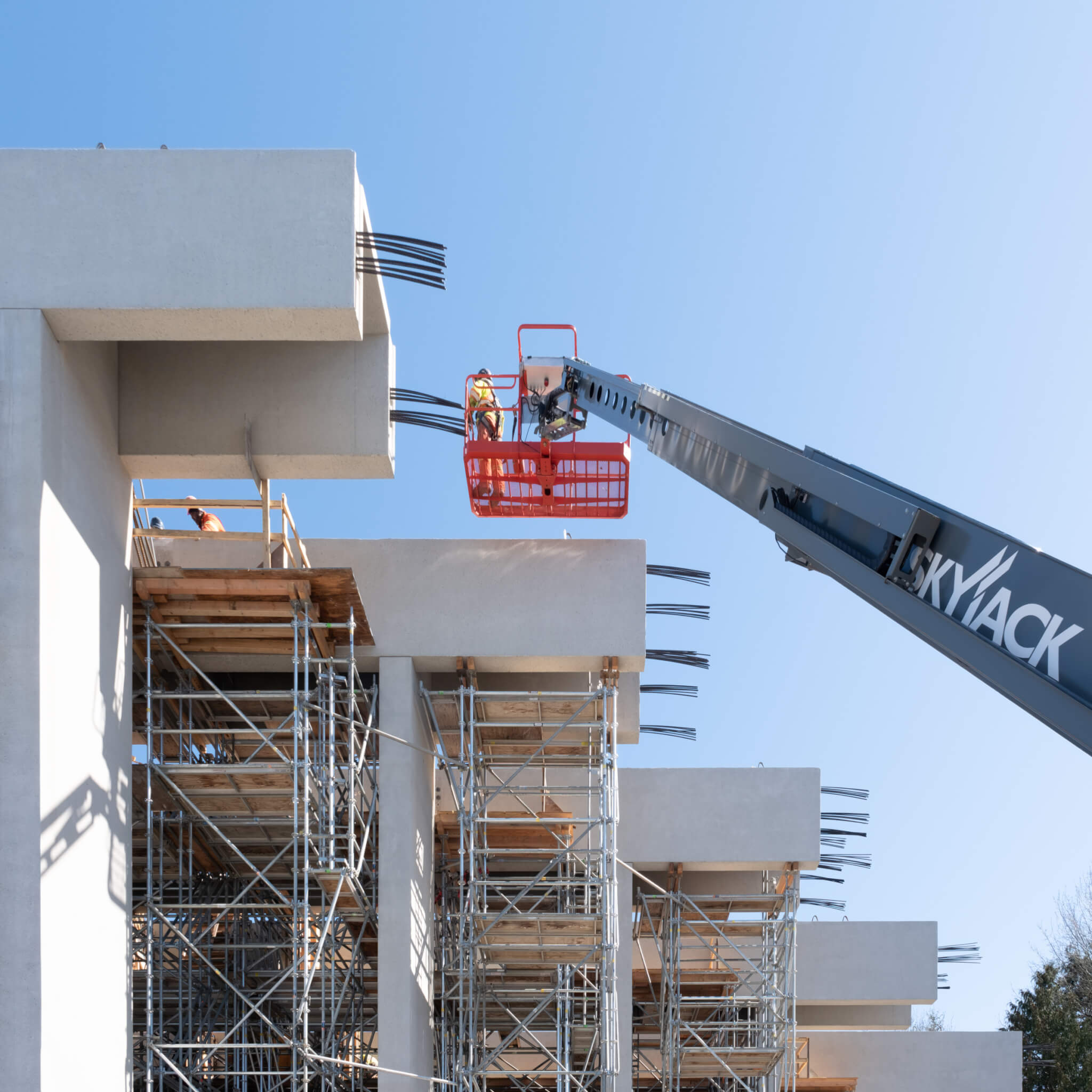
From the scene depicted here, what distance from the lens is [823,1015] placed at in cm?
3086

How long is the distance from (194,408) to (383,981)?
645cm

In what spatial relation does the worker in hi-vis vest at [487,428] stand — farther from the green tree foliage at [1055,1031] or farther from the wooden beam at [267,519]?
the green tree foliage at [1055,1031]

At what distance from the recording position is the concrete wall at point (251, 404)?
15172 mm

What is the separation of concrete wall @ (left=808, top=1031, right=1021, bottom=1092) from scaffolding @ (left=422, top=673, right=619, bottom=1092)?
20.0 feet

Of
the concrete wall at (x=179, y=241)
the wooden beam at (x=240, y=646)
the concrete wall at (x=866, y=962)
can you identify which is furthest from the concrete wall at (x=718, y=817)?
the concrete wall at (x=179, y=241)

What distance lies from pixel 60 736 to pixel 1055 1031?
3586cm

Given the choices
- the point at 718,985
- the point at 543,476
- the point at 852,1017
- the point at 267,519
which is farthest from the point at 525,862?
the point at 852,1017

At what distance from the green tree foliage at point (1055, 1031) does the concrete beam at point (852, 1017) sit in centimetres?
962

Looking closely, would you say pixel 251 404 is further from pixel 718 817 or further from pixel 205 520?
pixel 718 817

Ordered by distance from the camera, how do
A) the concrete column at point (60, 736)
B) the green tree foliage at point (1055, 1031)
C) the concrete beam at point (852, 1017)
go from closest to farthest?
the concrete column at point (60, 736) < the concrete beam at point (852, 1017) < the green tree foliage at point (1055, 1031)

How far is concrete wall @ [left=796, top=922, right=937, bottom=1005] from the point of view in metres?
27.1

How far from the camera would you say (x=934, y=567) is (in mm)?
7332

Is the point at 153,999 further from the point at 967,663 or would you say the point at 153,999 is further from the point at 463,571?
the point at 967,663

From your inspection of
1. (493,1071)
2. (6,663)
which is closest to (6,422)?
(6,663)
